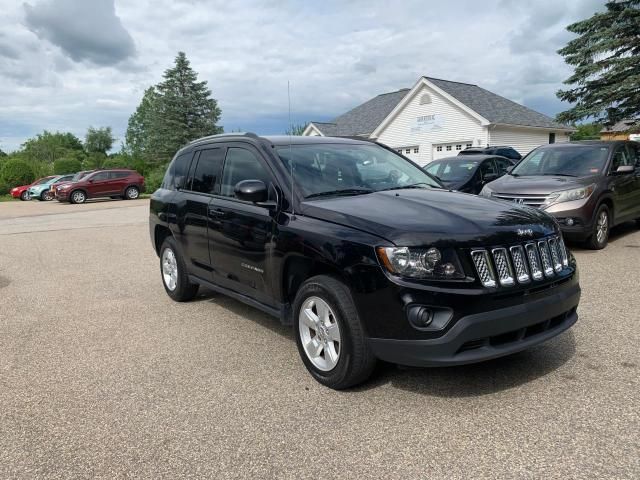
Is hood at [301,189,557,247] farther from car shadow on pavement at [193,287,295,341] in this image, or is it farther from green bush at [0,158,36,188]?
green bush at [0,158,36,188]

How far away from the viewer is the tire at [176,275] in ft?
19.4

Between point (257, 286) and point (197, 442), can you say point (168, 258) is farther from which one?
point (197, 442)

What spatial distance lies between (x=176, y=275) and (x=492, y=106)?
27.9 m

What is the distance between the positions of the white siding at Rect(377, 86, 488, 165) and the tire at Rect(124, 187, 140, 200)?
15412 millimetres

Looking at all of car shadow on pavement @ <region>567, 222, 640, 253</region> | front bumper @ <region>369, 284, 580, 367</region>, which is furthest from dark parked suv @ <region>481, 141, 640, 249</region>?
front bumper @ <region>369, 284, 580, 367</region>

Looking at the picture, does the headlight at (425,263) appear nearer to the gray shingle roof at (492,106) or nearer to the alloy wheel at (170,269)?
the alloy wheel at (170,269)

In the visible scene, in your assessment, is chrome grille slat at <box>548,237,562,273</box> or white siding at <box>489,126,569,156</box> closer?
chrome grille slat at <box>548,237,562,273</box>

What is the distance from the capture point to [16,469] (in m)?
2.83

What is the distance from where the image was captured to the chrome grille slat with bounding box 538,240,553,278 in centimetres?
358

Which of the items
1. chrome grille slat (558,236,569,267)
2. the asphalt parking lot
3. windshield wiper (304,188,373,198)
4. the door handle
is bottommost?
the asphalt parking lot

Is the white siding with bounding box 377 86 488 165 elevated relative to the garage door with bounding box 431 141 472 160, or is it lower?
elevated

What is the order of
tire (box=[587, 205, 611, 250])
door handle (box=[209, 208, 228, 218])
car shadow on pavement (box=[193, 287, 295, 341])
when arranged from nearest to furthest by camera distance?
door handle (box=[209, 208, 228, 218]) < car shadow on pavement (box=[193, 287, 295, 341]) < tire (box=[587, 205, 611, 250])

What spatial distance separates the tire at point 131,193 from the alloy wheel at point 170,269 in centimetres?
2594

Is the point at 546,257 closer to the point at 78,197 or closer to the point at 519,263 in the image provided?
the point at 519,263
